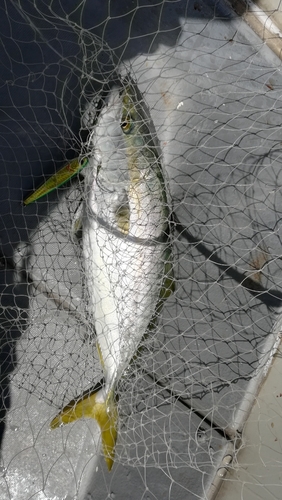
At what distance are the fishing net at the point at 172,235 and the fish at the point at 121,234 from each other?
9 centimetres

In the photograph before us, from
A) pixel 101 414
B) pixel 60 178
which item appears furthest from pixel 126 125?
pixel 101 414

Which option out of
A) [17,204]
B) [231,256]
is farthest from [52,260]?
[231,256]

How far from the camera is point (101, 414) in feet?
4.66

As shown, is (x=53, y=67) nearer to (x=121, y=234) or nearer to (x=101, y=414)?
(x=121, y=234)

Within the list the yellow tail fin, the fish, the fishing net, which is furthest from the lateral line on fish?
the yellow tail fin

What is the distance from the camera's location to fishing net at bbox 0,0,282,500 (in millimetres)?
1516

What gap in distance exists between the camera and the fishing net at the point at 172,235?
152 cm

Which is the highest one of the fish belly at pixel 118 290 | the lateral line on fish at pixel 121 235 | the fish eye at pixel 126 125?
the fish eye at pixel 126 125

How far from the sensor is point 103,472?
1567mm

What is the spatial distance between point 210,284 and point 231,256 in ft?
0.37

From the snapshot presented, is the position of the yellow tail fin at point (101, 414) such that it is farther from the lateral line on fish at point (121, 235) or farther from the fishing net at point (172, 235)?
the lateral line on fish at point (121, 235)

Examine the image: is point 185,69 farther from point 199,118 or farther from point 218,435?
point 218,435

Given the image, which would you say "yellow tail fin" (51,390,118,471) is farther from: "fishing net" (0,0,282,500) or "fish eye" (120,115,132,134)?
"fish eye" (120,115,132,134)

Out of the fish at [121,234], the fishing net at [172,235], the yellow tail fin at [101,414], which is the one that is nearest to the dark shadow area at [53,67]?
the fishing net at [172,235]
